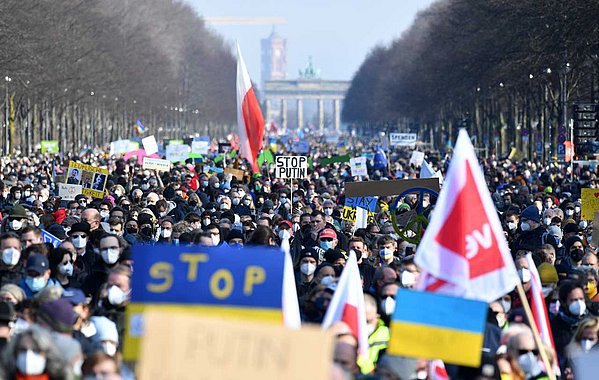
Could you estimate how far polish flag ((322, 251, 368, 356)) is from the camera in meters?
9.79

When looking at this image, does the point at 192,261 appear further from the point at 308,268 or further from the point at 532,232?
the point at 532,232

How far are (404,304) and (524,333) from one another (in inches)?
42.4

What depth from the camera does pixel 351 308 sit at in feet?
32.3

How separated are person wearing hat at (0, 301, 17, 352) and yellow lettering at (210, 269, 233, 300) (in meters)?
1.73

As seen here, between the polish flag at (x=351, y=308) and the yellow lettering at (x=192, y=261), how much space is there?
5.43 feet

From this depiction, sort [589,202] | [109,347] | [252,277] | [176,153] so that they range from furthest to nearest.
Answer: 1. [176,153]
2. [589,202]
3. [109,347]
4. [252,277]

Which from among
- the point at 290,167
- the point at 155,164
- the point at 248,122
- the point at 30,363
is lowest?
the point at 30,363

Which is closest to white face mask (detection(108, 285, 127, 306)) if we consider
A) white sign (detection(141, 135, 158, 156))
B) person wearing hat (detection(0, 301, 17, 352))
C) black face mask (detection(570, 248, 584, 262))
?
person wearing hat (detection(0, 301, 17, 352))

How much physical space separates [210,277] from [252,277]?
0.22m

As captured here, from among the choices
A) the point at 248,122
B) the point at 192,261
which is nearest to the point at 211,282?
the point at 192,261

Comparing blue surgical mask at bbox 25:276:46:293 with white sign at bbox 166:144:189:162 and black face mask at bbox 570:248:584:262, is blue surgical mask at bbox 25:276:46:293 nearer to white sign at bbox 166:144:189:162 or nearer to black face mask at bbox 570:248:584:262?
black face mask at bbox 570:248:584:262

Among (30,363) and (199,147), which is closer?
(30,363)

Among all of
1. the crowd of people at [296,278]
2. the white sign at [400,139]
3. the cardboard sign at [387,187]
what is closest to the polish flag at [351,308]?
the crowd of people at [296,278]

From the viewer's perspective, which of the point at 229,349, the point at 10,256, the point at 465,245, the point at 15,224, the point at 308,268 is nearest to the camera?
the point at 229,349
